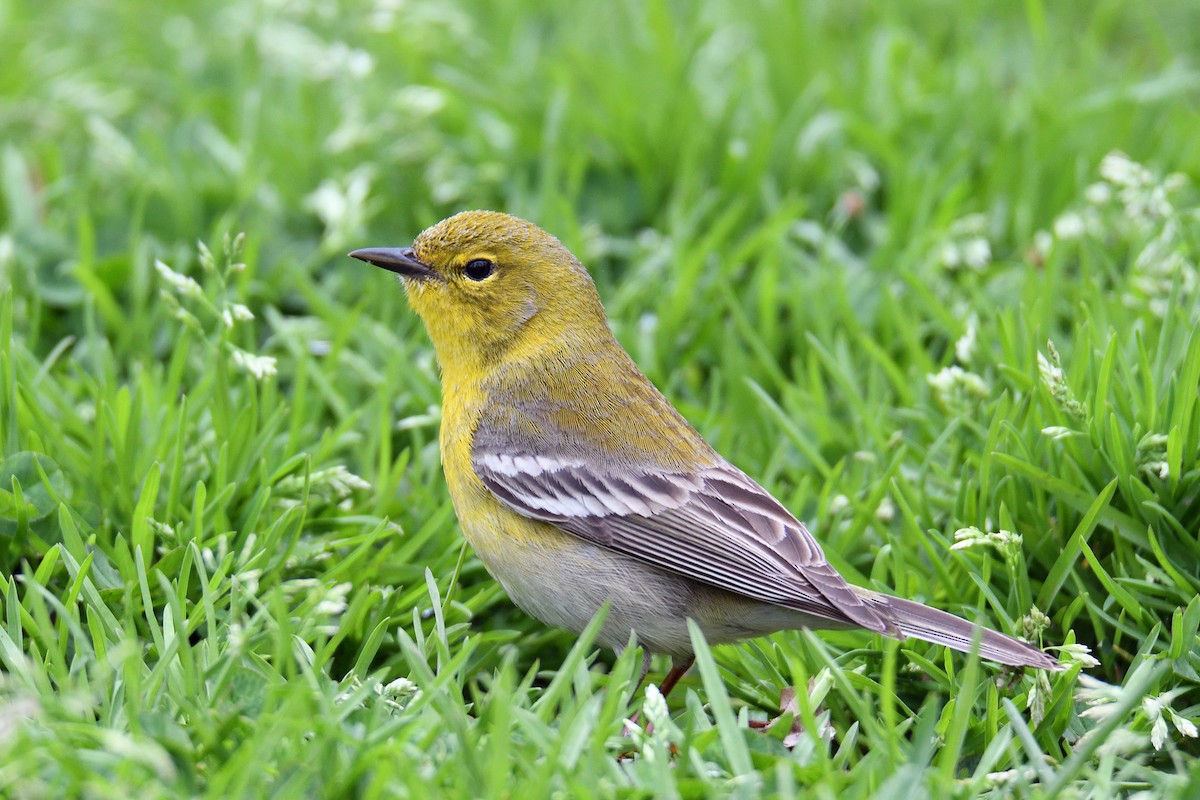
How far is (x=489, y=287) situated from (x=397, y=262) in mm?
335

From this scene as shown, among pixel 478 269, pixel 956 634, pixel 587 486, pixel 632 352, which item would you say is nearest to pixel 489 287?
pixel 478 269

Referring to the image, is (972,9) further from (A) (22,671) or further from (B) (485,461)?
(A) (22,671)

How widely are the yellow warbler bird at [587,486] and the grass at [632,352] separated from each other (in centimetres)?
22

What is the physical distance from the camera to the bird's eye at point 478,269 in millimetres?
4395

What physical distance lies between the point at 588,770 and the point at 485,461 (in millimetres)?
1309

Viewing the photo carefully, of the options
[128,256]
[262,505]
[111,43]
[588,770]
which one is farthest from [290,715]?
[111,43]

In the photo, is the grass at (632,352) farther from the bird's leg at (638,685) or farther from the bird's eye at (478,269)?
the bird's eye at (478,269)

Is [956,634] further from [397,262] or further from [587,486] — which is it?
[397,262]

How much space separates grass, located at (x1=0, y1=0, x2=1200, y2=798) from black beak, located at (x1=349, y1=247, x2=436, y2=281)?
50 cm

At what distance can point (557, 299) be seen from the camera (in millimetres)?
4414

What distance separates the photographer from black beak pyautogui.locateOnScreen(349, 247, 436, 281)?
4.42m

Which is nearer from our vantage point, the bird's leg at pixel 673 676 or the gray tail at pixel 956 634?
the gray tail at pixel 956 634

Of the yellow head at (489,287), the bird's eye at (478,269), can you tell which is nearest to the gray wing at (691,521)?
the yellow head at (489,287)

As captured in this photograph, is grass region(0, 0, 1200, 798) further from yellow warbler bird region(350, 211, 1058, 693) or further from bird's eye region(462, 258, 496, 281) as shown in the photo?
bird's eye region(462, 258, 496, 281)
